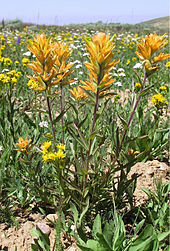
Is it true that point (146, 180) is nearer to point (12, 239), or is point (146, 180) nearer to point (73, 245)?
point (73, 245)

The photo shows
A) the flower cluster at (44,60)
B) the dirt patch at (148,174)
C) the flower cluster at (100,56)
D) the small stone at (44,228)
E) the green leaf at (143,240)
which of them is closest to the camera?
the flower cluster at (100,56)

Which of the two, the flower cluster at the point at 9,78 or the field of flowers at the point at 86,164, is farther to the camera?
the flower cluster at the point at 9,78

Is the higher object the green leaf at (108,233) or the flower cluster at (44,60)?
the flower cluster at (44,60)

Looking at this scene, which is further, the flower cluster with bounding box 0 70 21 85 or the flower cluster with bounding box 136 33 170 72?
the flower cluster with bounding box 0 70 21 85

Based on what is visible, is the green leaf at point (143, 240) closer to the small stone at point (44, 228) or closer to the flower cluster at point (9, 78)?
the small stone at point (44, 228)

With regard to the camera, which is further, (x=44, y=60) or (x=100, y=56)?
(x=44, y=60)

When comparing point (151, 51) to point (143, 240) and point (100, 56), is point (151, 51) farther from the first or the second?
point (143, 240)

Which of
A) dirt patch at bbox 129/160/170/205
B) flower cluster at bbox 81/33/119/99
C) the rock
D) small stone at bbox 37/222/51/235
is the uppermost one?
flower cluster at bbox 81/33/119/99

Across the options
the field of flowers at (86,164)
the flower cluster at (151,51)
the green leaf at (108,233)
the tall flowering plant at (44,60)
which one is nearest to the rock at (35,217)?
the field of flowers at (86,164)

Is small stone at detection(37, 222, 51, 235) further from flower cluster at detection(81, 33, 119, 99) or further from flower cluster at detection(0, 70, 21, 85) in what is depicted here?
flower cluster at detection(0, 70, 21, 85)

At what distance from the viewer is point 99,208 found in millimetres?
2137

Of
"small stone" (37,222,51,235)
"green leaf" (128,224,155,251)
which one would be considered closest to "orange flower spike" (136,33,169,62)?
"green leaf" (128,224,155,251)

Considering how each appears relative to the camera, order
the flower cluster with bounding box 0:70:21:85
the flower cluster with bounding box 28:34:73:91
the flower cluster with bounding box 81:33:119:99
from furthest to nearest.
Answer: the flower cluster with bounding box 0:70:21:85
the flower cluster with bounding box 28:34:73:91
the flower cluster with bounding box 81:33:119:99

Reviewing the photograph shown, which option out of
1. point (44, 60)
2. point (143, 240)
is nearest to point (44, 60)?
point (44, 60)
